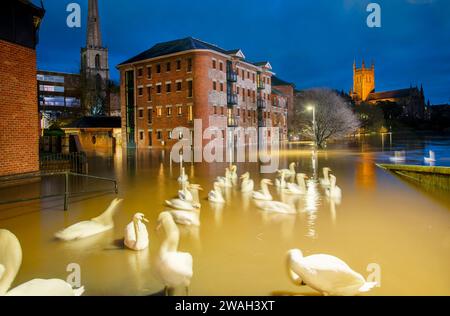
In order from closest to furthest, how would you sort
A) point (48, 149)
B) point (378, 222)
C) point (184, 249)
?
point (184, 249) < point (378, 222) < point (48, 149)

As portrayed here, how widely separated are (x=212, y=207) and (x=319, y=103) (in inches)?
1431

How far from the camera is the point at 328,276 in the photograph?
15.4 ft

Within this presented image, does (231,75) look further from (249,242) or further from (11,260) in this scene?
(11,260)

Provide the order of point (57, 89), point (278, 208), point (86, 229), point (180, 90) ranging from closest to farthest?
point (86, 229) → point (278, 208) → point (180, 90) → point (57, 89)

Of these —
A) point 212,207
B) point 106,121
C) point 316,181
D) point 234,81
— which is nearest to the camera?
point 212,207

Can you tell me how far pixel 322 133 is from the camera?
4334cm

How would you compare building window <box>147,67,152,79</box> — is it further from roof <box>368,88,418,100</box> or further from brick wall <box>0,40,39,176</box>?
roof <box>368,88,418,100</box>

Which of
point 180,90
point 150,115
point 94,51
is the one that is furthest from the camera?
point 94,51

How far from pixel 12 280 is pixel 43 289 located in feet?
1.88

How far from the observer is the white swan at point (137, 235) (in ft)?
22.1

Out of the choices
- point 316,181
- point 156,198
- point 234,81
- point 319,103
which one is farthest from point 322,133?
point 156,198

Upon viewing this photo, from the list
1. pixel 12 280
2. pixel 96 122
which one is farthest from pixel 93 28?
pixel 12 280

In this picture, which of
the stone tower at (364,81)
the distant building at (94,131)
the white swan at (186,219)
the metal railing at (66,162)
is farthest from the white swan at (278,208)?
the stone tower at (364,81)

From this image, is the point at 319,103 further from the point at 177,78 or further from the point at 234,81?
the point at 177,78
